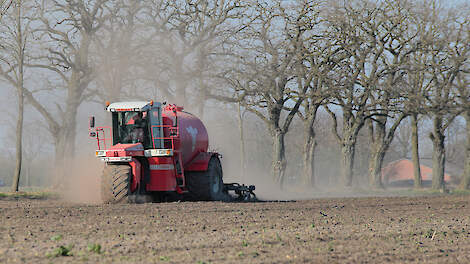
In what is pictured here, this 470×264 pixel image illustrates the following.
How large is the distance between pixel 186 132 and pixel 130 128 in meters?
2.16

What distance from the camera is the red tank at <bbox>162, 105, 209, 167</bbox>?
67.5ft

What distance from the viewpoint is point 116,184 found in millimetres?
18141

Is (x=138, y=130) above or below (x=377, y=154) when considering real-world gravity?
above

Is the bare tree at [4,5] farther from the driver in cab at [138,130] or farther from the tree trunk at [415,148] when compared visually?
the tree trunk at [415,148]

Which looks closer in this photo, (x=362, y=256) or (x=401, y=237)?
(x=362, y=256)

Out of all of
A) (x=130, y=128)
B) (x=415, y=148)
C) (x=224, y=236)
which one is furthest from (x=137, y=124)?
(x=415, y=148)

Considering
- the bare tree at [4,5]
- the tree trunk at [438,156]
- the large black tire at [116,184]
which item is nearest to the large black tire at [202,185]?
the large black tire at [116,184]

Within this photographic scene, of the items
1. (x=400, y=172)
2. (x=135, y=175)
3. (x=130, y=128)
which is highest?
(x=130, y=128)

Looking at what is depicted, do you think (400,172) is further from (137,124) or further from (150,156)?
(150,156)

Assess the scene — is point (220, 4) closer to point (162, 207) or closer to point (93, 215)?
point (162, 207)

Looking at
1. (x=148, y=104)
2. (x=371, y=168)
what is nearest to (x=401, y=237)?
(x=148, y=104)

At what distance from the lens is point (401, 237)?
12281mm

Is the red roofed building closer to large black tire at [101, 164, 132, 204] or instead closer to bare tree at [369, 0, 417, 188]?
bare tree at [369, 0, 417, 188]

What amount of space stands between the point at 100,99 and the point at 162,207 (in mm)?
20698
